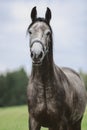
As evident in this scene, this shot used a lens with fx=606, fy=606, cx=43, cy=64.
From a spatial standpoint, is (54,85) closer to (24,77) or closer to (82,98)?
(82,98)

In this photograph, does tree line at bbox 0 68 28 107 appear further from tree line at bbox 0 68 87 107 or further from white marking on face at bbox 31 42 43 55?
white marking on face at bbox 31 42 43 55

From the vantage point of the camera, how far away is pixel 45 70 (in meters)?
11.1

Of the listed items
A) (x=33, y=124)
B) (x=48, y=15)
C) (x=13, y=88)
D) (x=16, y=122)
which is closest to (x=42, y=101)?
(x=33, y=124)

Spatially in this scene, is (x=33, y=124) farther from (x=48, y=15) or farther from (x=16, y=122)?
(x=16, y=122)

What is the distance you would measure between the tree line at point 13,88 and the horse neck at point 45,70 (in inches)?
2482

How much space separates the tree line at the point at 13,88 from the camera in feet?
256

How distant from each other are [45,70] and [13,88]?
7165 cm

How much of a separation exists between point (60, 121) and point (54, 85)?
69cm

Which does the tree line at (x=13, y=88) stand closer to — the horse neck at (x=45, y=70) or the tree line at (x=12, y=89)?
the tree line at (x=12, y=89)

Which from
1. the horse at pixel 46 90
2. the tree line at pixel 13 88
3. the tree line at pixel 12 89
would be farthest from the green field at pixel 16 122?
the tree line at pixel 12 89

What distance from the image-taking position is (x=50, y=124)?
11391 mm

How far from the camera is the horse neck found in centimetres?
1094

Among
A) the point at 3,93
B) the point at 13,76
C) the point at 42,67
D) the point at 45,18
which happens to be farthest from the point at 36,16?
the point at 13,76

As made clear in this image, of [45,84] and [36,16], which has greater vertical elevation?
[36,16]
